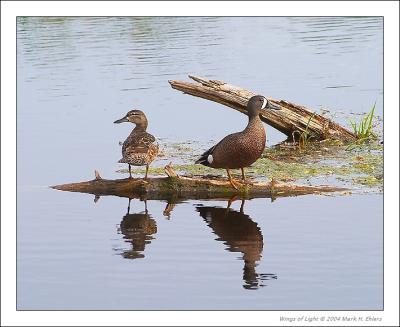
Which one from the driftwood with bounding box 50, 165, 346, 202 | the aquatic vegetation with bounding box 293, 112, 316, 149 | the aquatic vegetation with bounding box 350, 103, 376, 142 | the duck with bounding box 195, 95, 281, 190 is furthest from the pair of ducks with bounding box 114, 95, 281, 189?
the aquatic vegetation with bounding box 350, 103, 376, 142

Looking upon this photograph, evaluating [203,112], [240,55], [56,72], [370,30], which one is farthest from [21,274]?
[370,30]

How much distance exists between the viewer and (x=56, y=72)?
25.2 m

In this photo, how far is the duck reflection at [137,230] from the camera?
12.1 metres

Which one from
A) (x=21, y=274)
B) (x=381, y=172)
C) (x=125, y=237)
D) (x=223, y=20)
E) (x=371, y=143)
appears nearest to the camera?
(x=21, y=274)

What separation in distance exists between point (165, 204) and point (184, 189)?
355 millimetres

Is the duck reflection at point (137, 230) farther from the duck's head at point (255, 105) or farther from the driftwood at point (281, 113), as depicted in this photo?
the driftwood at point (281, 113)

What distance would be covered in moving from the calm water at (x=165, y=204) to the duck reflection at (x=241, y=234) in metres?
0.02

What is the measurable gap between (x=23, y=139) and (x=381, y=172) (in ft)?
20.3

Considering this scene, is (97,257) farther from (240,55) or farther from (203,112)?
(240,55)

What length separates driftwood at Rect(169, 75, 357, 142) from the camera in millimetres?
16844

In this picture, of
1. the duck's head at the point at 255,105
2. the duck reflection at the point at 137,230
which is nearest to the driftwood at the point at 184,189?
the duck reflection at the point at 137,230

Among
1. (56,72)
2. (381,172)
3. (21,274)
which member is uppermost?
(56,72)

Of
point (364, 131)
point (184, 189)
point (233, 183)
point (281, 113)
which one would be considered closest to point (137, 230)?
point (184, 189)

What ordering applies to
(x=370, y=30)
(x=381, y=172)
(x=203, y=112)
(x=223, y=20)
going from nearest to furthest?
(x=381, y=172) < (x=203, y=112) < (x=370, y=30) < (x=223, y=20)
